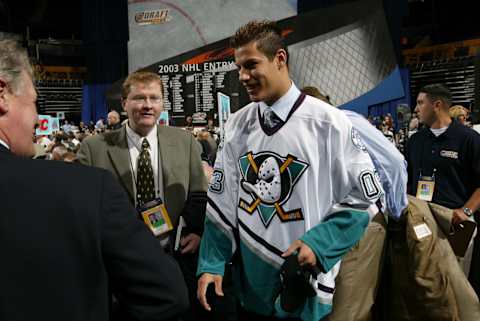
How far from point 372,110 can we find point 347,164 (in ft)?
38.4

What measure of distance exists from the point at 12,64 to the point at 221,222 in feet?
2.64

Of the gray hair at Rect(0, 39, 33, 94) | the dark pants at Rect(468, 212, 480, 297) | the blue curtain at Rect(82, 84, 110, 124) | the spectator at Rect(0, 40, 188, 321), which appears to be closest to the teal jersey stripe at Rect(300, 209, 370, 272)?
the spectator at Rect(0, 40, 188, 321)

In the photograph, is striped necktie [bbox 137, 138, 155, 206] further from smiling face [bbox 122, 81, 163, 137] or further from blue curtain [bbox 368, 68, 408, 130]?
blue curtain [bbox 368, 68, 408, 130]

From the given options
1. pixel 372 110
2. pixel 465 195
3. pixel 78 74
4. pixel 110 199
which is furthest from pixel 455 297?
pixel 78 74

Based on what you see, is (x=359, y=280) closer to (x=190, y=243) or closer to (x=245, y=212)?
(x=190, y=243)

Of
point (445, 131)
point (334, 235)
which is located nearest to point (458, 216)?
point (445, 131)

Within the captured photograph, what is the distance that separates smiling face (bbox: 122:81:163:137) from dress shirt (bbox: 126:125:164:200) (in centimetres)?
2

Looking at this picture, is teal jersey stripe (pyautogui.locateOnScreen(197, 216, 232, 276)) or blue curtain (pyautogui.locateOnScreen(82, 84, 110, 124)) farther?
blue curtain (pyautogui.locateOnScreen(82, 84, 110, 124))

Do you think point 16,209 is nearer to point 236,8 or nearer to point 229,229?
point 229,229

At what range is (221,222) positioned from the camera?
4.80ft

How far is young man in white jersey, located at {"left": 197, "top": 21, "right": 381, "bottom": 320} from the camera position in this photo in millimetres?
1308

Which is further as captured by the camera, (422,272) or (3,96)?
(422,272)

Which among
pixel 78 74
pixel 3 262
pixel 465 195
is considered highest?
pixel 78 74

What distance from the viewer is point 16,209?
710mm
